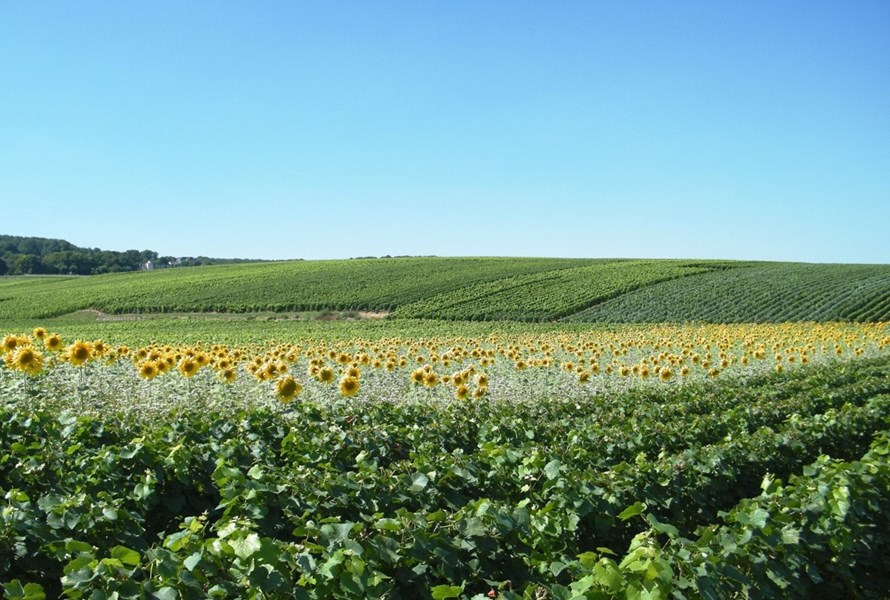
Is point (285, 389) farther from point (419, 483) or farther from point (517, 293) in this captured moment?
point (517, 293)

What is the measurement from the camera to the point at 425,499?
4574mm

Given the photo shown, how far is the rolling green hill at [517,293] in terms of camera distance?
43531mm

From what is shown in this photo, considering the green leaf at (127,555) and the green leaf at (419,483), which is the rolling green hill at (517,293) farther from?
the green leaf at (127,555)

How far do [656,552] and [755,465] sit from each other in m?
3.93

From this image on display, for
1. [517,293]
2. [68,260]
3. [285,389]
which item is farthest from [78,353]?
[68,260]

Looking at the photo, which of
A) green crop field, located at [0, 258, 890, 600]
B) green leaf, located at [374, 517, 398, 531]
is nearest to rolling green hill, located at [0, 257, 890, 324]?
green crop field, located at [0, 258, 890, 600]

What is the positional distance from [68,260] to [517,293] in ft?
293

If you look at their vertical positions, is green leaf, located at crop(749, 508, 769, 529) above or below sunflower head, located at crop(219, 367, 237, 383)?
above

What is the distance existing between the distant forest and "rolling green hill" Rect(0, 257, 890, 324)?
121 ft

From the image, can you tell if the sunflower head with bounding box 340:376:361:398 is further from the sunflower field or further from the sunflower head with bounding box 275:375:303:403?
the sunflower head with bounding box 275:375:303:403

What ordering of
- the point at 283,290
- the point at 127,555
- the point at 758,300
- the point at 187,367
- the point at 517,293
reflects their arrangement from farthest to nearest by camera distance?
the point at 283,290 < the point at 517,293 < the point at 758,300 < the point at 187,367 < the point at 127,555

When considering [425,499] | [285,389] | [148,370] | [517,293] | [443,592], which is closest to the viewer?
[443,592]

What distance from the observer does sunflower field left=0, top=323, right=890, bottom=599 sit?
297 cm

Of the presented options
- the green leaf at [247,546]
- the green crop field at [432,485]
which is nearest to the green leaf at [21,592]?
the green crop field at [432,485]
